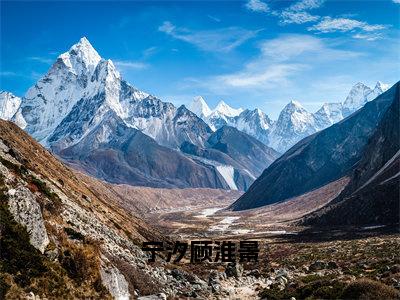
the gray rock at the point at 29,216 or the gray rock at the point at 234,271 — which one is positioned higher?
the gray rock at the point at 29,216

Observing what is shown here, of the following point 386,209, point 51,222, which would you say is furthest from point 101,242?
point 386,209

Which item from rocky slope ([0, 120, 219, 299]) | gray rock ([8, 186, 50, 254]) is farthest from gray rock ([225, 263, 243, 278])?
gray rock ([8, 186, 50, 254])

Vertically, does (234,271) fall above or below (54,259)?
below

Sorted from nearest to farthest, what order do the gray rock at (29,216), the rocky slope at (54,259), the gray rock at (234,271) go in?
the rocky slope at (54,259), the gray rock at (29,216), the gray rock at (234,271)

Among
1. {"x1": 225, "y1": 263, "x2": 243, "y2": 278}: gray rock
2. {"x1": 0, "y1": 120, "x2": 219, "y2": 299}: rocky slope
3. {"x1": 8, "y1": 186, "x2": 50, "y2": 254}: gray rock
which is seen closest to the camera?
{"x1": 0, "y1": 120, "x2": 219, "y2": 299}: rocky slope

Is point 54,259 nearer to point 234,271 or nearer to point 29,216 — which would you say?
point 29,216

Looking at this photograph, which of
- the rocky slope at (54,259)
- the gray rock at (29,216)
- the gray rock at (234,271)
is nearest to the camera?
the rocky slope at (54,259)

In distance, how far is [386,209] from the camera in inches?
6176

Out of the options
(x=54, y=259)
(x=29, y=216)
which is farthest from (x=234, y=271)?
(x=29, y=216)

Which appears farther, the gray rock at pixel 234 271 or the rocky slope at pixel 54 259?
the gray rock at pixel 234 271

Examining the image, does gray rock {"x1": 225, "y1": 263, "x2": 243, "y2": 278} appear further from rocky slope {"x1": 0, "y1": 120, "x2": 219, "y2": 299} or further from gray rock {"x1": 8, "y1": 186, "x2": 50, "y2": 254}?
gray rock {"x1": 8, "y1": 186, "x2": 50, "y2": 254}

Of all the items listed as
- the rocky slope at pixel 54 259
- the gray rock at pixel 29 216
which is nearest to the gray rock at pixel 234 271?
the rocky slope at pixel 54 259

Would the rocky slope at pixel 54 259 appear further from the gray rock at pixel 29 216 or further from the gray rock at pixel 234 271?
the gray rock at pixel 234 271

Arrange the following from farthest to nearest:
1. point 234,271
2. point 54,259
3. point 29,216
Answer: point 234,271 < point 29,216 < point 54,259
